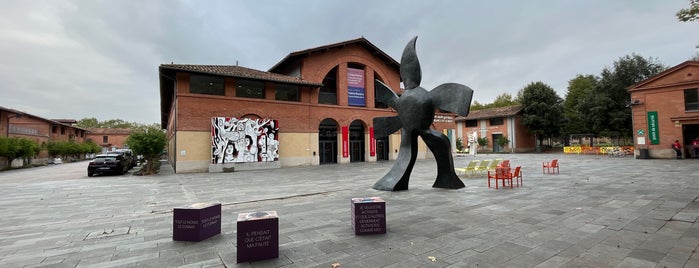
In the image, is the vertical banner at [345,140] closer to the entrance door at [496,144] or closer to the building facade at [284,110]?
the building facade at [284,110]

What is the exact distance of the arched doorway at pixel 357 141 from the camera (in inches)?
1139

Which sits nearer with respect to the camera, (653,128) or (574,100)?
(653,128)

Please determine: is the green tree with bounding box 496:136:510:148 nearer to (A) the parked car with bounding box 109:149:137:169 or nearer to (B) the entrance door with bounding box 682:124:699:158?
(B) the entrance door with bounding box 682:124:699:158

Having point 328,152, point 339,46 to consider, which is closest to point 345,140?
point 328,152

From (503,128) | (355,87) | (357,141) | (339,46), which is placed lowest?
(357,141)

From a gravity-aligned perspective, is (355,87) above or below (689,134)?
above

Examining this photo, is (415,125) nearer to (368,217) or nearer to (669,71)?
(368,217)

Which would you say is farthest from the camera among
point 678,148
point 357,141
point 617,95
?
point 617,95

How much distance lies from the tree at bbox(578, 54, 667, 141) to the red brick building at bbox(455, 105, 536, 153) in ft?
28.3

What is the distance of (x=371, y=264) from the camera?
3945 mm

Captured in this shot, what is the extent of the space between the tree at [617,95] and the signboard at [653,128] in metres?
11.3

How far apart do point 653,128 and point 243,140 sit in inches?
1211

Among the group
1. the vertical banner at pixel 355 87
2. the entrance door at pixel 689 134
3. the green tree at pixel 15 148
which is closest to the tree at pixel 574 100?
the entrance door at pixel 689 134

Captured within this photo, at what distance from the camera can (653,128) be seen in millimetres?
23750
